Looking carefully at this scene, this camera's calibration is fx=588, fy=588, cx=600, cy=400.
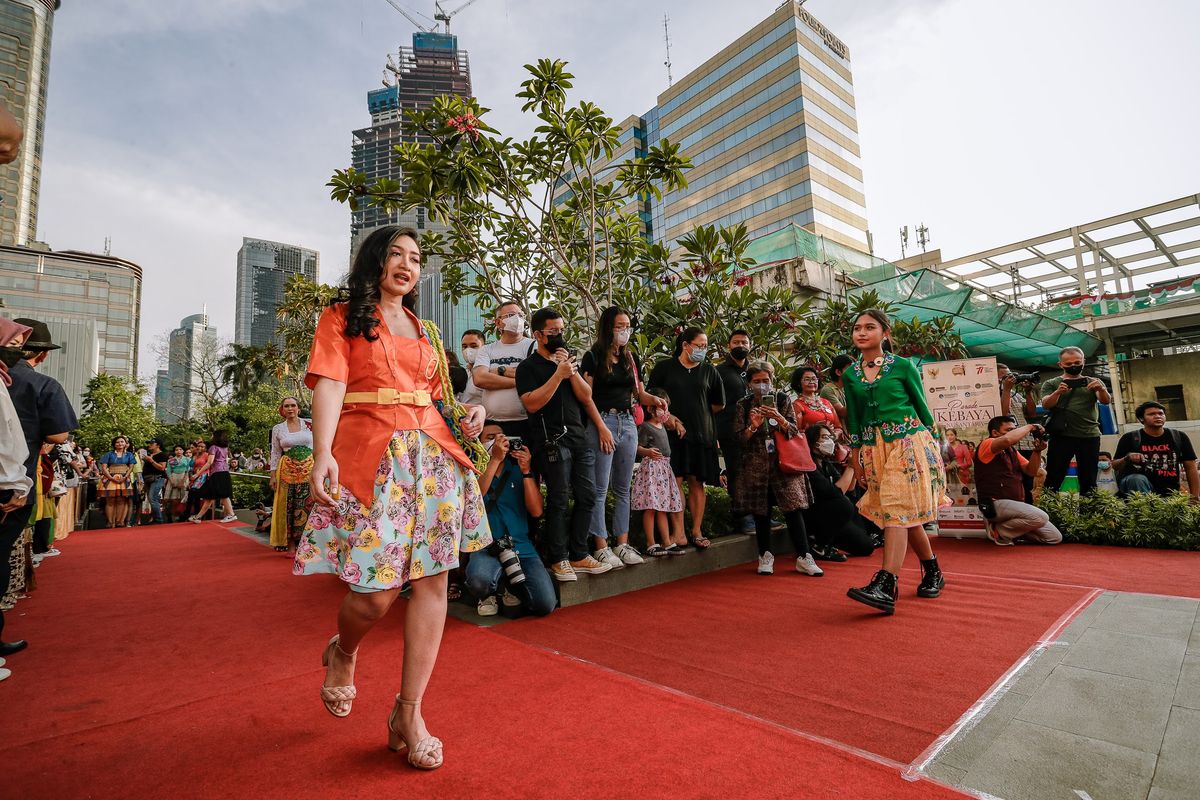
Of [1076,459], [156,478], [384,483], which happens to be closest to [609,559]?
[384,483]

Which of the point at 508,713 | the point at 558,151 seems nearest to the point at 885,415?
the point at 508,713

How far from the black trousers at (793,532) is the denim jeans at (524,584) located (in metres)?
1.85

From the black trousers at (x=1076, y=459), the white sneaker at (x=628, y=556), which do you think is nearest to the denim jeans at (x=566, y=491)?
the white sneaker at (x=628, y=556)

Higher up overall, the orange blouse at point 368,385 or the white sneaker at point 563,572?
the orange blouse at point 368,385

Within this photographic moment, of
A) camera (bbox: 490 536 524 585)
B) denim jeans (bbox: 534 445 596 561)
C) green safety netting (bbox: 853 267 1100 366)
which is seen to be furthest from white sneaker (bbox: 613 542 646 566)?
green safety netting (bbox: 853 267 1100 366)

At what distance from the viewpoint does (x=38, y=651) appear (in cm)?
314

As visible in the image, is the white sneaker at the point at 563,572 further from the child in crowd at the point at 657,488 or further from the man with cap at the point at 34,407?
the man with cap at the point at 34,407

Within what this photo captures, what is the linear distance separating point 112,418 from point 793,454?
33.0m

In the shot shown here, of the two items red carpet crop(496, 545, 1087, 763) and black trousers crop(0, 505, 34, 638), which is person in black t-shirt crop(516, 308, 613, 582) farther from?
black trousers crop(0, 505, 34, 638)

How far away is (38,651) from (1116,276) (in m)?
25.8

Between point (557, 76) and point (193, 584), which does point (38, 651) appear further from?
point (557, 76)

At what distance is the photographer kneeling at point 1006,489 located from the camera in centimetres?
549

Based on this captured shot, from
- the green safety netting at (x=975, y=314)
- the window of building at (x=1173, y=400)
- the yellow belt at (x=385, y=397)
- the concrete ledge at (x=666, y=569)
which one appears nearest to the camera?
the yellow belt at (x=385, y=397)

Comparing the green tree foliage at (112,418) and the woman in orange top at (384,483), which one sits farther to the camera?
the green tree foliage at (112,418)
